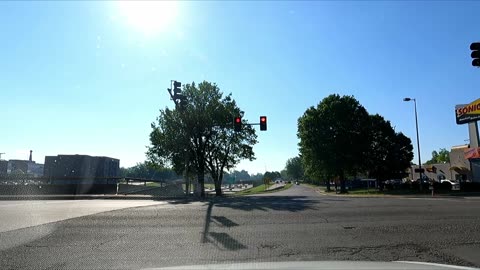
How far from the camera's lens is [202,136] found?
46.2 meters

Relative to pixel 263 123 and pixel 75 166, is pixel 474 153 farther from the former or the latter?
pixel 75 166

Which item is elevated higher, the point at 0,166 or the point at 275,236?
the point at 0,166

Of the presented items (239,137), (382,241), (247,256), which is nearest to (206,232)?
(247,256)

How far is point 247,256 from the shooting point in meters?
8.61

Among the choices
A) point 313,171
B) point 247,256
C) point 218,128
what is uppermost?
point 218,128

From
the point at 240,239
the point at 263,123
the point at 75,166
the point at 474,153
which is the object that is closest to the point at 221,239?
the point at 240,239

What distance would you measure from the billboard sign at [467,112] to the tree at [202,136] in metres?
27.3

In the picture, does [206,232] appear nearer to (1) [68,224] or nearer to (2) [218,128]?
(1) [68,224]

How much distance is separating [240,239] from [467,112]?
53047mm

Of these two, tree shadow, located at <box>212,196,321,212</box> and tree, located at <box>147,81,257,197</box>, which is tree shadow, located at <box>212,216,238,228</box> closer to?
tree shadow, located at <box>212,196,321,212</box>

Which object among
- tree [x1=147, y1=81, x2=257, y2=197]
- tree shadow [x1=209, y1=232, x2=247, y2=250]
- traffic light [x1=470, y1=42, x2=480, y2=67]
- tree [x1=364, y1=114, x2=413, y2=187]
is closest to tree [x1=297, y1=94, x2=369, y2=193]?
tree [x1=364, y1=114, x2=413, y2=187]

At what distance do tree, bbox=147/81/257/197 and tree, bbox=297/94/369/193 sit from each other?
8.82 m

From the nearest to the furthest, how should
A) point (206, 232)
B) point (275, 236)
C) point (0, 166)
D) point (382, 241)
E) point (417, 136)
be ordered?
point (382, 241) < point (275, 236) < point (206, 232) < point (417, 136) < point (0, 166)

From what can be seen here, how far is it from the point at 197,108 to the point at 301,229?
1361 inches
